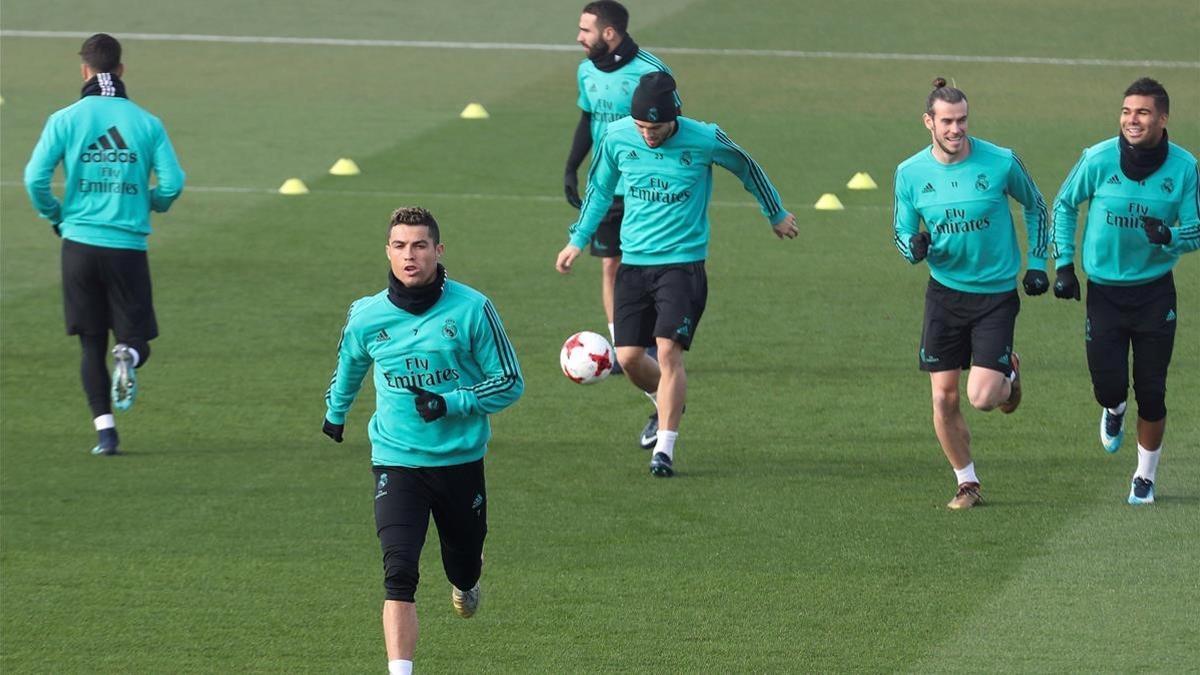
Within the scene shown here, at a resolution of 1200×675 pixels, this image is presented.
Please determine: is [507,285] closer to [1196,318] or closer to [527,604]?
[1196,318]

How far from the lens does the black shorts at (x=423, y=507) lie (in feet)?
26.3

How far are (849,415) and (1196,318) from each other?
12.3ft

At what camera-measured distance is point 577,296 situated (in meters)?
16.1

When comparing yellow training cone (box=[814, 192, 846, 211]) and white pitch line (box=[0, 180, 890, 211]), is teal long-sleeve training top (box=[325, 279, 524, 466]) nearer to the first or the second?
yellow training cone (box=[814, 192, 846, 211])

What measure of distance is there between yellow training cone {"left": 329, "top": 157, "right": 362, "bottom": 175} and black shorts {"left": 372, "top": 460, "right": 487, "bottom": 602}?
42.0ft

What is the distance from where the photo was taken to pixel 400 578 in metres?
7.93

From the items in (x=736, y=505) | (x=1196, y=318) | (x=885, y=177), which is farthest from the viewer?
(x=885, y=177)

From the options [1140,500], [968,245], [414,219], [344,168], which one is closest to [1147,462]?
[1140,500]

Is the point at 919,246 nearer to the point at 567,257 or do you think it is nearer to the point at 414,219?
the point at 567,257

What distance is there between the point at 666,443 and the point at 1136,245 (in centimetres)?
287

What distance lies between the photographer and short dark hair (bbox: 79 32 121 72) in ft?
39.5

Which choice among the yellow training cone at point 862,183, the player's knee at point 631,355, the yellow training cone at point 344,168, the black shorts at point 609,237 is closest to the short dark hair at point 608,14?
the black shorts at point 609,237

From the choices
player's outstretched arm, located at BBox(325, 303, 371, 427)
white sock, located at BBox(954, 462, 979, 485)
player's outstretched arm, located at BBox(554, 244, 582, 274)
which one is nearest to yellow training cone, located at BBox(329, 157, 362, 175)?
player's outstretched arm, located at BBox(554, 244, 582, 274)

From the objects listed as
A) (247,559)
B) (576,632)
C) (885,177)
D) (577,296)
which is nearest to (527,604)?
(576,632)
